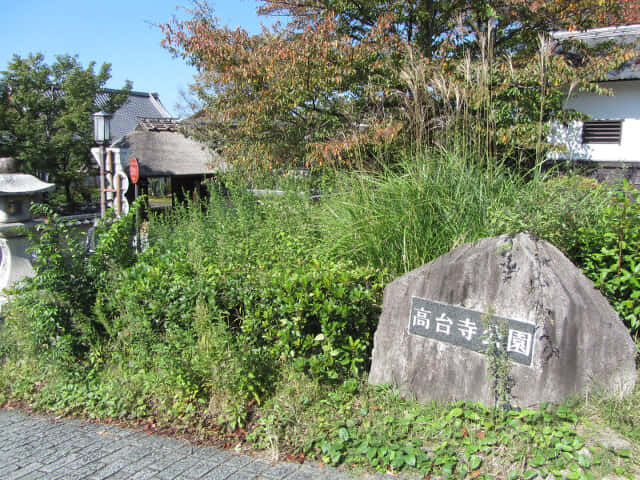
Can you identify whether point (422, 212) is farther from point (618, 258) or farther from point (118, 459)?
point (118, 459)

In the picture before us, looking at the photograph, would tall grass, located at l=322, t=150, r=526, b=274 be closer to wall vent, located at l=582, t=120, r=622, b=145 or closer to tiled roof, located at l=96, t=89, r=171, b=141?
wall vent, located at l=582, t=120, r=622, b=145

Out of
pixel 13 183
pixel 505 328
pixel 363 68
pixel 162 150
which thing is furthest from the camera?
pixel 162 150

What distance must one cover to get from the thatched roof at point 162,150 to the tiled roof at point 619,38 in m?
11.5

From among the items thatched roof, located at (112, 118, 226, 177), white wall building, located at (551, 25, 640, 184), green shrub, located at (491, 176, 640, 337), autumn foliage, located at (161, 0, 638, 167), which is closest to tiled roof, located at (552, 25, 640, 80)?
white wall building, located at (551, 25, 640, 184)

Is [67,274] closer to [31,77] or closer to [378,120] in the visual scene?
[378,120]

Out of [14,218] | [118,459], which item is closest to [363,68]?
[14,218]

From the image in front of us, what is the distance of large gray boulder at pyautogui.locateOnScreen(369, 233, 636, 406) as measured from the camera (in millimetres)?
2762

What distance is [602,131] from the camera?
27.3ft

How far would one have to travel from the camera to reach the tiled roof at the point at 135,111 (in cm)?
2483

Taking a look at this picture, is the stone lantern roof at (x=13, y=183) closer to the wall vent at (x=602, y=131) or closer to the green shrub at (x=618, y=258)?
the green shrub at (x=618, y=258)

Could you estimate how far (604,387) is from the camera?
278 cm

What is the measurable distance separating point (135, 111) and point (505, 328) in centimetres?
2753

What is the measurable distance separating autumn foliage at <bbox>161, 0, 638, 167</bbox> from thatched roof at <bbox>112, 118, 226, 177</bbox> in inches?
358

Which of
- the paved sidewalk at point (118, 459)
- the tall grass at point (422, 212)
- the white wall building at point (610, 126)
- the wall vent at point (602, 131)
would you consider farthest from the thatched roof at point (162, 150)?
the paved sidewalk at point (118, 459)
